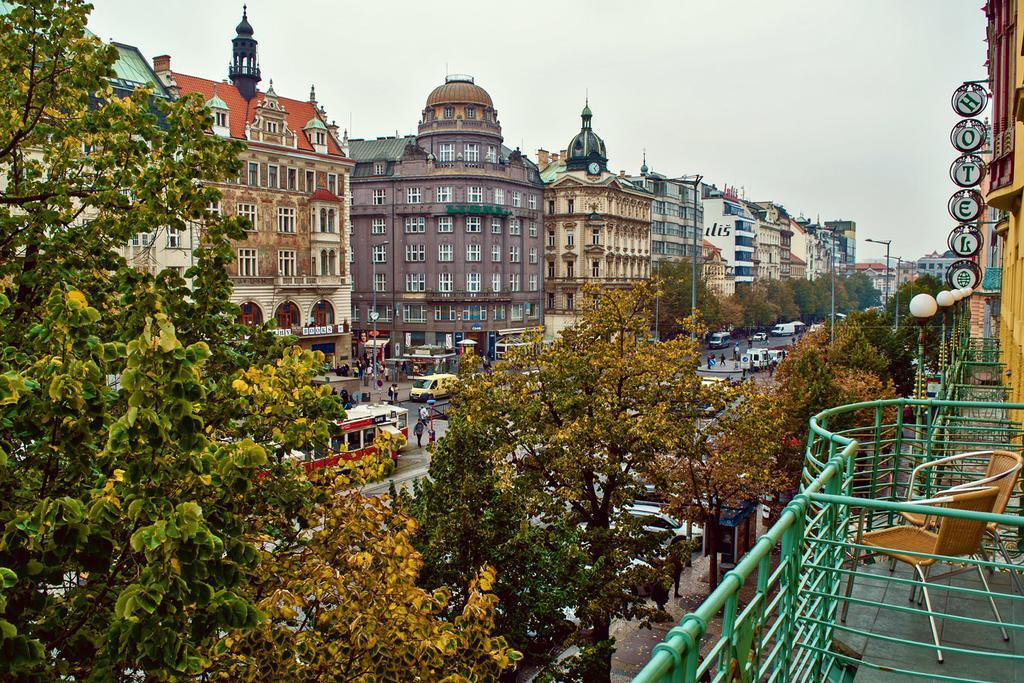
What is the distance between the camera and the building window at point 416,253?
7144 cm

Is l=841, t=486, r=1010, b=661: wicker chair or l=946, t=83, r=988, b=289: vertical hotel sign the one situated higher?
l=946, t=83, r=988, b=289: vertical hotel sign

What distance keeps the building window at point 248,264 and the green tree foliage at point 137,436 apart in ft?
137

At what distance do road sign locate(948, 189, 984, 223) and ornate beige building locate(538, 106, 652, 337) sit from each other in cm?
5624

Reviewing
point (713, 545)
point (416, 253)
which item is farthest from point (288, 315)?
point (713, 545)

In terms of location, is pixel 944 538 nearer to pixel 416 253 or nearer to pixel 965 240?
pixel 965 240

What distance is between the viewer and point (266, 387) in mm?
8664

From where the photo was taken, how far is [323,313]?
5722cm

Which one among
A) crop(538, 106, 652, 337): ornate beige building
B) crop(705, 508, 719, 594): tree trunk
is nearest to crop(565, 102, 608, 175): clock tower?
crop(538, 106, 652, 337): ornate beige building

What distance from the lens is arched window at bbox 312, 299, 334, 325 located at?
185ft

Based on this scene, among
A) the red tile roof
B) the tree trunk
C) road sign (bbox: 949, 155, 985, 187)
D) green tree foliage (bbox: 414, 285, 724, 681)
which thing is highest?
the red tile roof

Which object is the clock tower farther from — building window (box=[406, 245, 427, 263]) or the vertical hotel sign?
the vertical hotel sign

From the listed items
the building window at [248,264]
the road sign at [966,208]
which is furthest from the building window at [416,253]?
the road sign at [966,208]

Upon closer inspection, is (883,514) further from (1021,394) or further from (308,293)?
(308,293)

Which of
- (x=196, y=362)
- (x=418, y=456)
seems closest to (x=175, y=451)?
(x=196, y=362)
